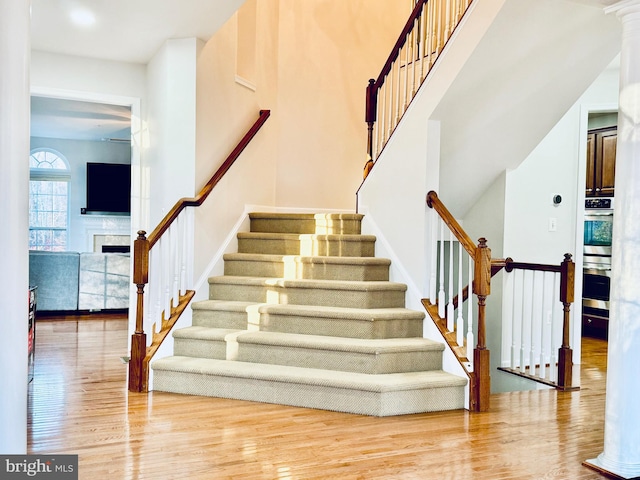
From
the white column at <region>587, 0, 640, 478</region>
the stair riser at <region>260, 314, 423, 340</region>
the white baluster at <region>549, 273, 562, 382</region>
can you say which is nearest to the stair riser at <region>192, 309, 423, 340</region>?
the stair riser at <region>260, 314, 423, 340</region>

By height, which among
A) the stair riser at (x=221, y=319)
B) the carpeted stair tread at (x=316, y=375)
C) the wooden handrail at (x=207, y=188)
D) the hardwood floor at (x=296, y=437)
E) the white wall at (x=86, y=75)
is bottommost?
the hardwood floor at (x=296, y=437)

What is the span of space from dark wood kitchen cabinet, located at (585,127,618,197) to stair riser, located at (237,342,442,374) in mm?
4044

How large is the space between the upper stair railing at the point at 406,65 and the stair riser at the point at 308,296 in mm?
1181

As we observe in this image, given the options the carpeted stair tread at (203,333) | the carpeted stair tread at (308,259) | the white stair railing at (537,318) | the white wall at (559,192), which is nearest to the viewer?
the carpeted stair tread at (203,333)

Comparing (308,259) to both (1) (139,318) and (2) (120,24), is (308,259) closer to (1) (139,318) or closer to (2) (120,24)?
(1) (139,318)

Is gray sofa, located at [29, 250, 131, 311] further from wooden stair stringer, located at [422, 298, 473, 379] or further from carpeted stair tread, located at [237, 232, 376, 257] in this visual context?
wooden stair stringer, located at [422, 298, 473, 379]

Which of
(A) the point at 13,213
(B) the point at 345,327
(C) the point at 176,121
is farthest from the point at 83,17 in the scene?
(B) the point at 345,327

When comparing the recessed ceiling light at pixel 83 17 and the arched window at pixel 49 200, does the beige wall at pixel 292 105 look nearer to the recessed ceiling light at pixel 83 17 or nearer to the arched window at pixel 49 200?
the recessed ceiling light at pixel 83 17

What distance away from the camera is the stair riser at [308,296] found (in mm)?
4230

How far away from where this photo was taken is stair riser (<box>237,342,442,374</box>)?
147 inches

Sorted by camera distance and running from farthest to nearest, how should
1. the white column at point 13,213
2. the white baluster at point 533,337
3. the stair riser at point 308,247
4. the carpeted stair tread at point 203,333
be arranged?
1. the stair riser at point 308,247
2. the white baluster at point 533,337
3. the carpeted stair tread at point 203,333
4. the white column at point 13,213

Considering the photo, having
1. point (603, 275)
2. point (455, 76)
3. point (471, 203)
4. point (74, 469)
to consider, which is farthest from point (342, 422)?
point (603, 275)

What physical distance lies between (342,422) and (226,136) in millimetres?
2639

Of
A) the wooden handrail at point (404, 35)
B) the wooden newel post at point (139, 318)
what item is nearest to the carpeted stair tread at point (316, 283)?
the wooden newel post at point (139, 318)
